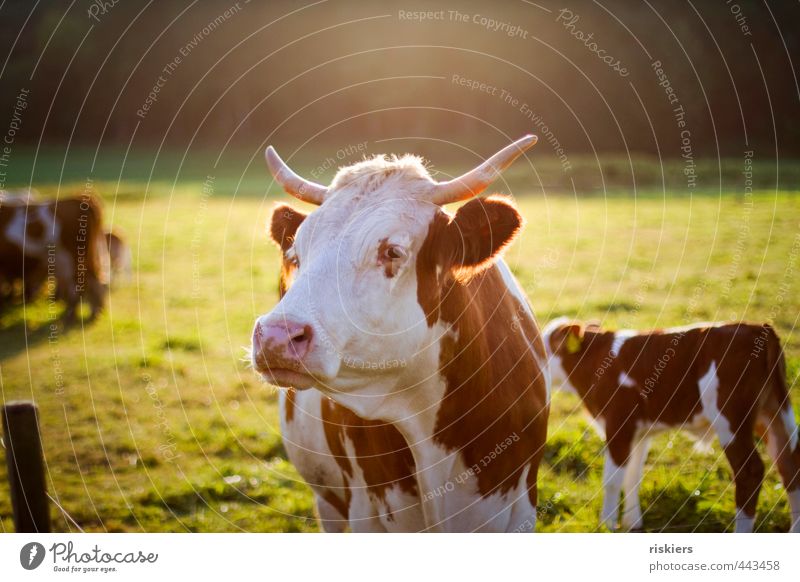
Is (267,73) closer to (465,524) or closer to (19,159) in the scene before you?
(465,524)

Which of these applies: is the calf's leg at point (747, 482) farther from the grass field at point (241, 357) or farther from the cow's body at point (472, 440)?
the cow's body at point (472, 440)

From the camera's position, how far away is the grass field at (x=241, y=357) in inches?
186

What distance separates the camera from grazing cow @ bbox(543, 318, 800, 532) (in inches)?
160

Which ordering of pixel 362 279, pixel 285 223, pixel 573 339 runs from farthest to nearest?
pixel 573 339, pixel 285 223, pixel 362 279

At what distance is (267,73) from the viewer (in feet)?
23.6

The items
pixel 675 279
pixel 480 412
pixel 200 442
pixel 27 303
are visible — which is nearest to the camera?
pixel 480 412

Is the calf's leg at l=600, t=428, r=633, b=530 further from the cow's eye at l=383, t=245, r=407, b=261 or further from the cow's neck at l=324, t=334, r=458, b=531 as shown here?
the cow's eye at l=383, t=245, r=407, b=261

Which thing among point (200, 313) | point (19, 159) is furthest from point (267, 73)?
point (19, 159)

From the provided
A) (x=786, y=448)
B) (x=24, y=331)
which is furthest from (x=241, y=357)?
(x=24, y=331)

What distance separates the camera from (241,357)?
5.84 meters
